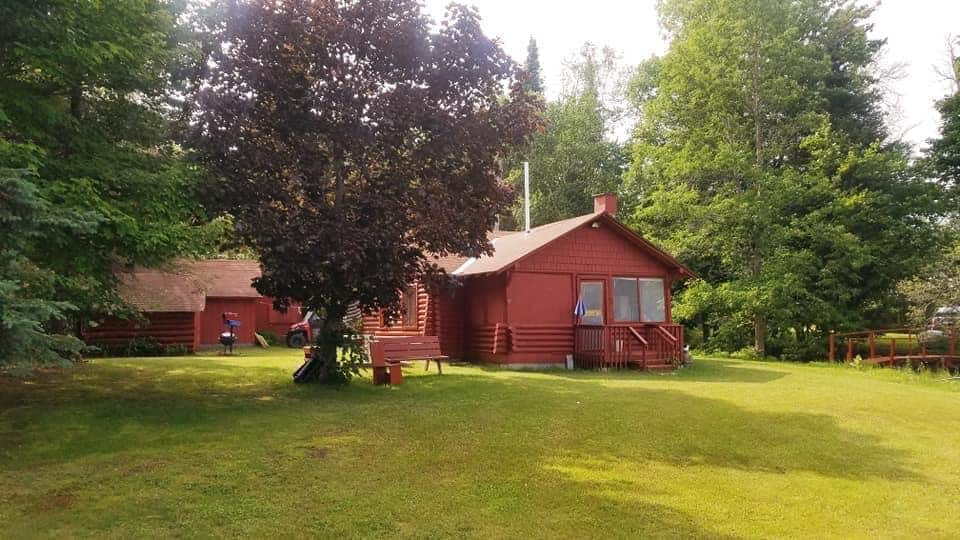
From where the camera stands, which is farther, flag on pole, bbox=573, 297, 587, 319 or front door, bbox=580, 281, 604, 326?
front door, bbox=580, 281, 604, 326

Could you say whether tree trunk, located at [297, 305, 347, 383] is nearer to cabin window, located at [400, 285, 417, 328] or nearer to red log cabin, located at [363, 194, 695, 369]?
red log cabin, located at [363, 194, 695, 369]

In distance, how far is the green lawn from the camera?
217 inches

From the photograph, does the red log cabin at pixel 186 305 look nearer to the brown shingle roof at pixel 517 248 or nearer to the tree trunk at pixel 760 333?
the brown shingle roof at pixel 517 248

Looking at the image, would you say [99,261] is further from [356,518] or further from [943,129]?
[943,129]

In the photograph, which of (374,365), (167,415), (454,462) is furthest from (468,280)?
(454,462)

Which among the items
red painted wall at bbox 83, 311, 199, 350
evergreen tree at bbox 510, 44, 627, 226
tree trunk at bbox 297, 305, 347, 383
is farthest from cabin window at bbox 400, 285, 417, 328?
evergreen tree at bbox 510, 44, 627, 226

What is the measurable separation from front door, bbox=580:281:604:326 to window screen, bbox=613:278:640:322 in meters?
0.48

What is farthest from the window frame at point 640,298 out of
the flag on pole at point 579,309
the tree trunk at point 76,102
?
the tree trunk at point 76,102

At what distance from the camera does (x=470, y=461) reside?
7.19 m

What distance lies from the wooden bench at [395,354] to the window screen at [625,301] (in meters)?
5.81

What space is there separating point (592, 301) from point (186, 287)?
1470 cm

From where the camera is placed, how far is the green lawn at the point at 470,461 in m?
5.51

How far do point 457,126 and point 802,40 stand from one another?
21.8 m

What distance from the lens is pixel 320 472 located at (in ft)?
21.7
